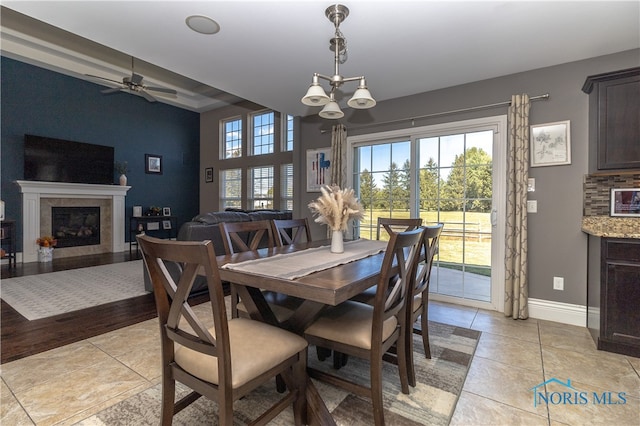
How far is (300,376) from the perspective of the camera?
1.46 metres

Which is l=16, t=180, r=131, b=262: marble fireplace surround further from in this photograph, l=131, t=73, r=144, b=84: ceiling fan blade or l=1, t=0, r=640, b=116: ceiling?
l=1, t=0, r=640, b=116: ceiling

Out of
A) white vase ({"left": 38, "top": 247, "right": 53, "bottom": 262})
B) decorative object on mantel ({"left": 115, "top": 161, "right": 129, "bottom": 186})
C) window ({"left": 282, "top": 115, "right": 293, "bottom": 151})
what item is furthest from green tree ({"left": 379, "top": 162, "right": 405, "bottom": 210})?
white vase ({"left": 38, "top": 247, "right": 53, "bottom": 262})

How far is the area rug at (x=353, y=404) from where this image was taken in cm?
157

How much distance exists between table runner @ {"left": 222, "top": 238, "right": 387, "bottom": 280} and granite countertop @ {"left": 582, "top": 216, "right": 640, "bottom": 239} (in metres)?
1.76

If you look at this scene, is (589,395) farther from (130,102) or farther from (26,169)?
(130,102)

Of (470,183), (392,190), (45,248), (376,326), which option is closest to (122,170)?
(45,248)

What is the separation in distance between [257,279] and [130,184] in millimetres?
7040

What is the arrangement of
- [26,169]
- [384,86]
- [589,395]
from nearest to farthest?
[589,395] → [384,86] → [26,169]

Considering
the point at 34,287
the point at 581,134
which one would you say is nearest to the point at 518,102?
the point at 581,134

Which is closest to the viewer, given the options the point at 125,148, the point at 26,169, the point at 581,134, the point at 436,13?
the point at 436,13

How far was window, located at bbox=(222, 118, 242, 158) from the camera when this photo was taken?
305 inches

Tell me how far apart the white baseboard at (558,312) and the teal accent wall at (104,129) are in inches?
297

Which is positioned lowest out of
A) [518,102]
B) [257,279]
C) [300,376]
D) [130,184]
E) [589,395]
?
[589,395]

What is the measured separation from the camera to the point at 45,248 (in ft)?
17.8
